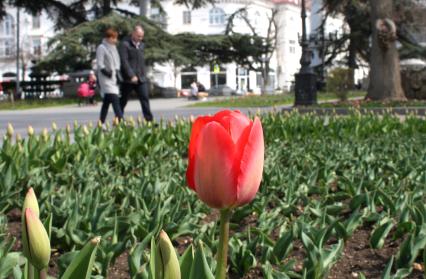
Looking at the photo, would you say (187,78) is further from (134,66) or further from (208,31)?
(134,66)

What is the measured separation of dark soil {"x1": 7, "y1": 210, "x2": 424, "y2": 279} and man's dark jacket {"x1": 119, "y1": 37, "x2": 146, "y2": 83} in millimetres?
7290

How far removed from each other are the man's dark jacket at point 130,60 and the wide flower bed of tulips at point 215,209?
14.3ft

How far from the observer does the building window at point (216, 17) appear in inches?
2921

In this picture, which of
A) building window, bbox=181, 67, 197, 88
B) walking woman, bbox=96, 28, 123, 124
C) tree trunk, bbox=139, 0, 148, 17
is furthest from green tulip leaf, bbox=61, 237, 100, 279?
building window, bbox=181, 67, 197, 88

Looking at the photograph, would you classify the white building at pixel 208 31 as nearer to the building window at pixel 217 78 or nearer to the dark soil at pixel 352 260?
the building window at pixel 217 78

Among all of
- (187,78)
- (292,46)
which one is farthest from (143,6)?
(292,46)

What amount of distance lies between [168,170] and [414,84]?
64.5 ft

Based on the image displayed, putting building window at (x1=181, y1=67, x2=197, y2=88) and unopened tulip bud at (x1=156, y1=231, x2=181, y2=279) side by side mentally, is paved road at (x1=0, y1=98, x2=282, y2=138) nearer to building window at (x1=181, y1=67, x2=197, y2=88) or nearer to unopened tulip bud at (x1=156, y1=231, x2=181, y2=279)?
unopened tulip bud at (x1=156, y1=231, x2=181, y2=279)

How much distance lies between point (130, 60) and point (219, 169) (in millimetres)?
9414

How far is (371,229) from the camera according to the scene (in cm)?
313

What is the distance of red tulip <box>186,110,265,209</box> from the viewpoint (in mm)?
1136

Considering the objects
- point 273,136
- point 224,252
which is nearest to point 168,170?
point 273,136

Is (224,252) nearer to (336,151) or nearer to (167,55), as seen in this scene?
(336,151)

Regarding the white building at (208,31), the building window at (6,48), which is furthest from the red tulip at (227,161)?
the building window at (6,48)
